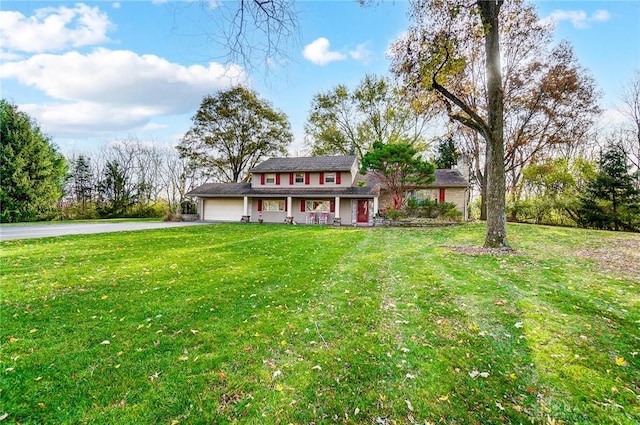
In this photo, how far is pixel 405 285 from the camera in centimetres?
571

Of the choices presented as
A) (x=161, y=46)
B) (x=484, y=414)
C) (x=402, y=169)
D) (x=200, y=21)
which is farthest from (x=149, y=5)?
(x=402, y=169)

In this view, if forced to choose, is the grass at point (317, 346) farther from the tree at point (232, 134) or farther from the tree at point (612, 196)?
the tree at point (232, 134)

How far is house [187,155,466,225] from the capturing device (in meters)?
22.4

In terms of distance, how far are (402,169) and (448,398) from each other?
17.8 meters

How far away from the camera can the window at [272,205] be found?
24.1 meters

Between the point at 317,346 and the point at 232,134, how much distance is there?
31.2 metres

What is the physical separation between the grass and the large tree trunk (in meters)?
3.04

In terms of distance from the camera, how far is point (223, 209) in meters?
25.8

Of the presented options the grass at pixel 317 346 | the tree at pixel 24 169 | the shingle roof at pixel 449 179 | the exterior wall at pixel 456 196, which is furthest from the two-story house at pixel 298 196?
the grass at pixel 317 346

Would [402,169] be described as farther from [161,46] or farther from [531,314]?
[161,46]

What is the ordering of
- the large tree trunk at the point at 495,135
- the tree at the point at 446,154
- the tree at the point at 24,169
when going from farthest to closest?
1. the tree at the point at 446,154
2. the tree at the point at 24,169
3. the large tree trunk at the point at 495,135

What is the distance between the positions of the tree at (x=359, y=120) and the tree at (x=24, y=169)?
2245cm

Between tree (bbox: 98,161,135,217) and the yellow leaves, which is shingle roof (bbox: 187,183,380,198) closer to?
tree (bbox: 98,161,135,217)

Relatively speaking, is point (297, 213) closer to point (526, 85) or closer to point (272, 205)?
point (272, 205)
